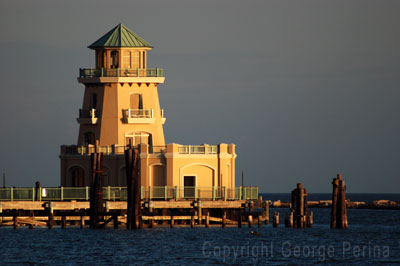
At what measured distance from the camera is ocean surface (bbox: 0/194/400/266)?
221 ft

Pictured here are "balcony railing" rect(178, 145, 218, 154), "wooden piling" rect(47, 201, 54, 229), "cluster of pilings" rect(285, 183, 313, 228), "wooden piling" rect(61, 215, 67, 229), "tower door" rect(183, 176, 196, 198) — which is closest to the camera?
"wooden piling" rect(47, 201, 54, 229)

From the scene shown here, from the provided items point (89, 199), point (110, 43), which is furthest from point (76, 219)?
point (110, 43)

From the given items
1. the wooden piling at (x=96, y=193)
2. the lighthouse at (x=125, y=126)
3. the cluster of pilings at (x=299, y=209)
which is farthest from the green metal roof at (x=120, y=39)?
the cluster of pilings at (x=299, y=209)

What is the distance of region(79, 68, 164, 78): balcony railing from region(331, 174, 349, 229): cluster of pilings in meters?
19.1

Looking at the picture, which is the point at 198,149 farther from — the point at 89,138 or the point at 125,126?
the point at 89,138

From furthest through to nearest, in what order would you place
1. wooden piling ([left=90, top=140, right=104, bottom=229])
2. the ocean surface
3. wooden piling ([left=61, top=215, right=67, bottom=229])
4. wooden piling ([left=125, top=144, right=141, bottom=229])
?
wooden piling ([left=61, top=215, right=67, bottom=229]), wooden piling ([left=90, top=140, right=104, bottom=229]), wooden piling ([left=125, top=144, right=141, bottom=229]), the ocean surface

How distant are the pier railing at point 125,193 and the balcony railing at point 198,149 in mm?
3438

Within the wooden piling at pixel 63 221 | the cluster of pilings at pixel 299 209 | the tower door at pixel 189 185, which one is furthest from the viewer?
the tower door at pixel 189 185

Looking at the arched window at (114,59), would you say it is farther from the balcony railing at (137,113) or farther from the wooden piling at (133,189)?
the wooden piling at (133,189)

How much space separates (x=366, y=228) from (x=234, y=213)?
14.3 meters

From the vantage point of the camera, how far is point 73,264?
65000 millimetres

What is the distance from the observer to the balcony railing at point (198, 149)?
91438 millimetres

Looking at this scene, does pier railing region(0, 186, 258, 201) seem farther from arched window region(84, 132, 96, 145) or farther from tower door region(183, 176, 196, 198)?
arched window region(84, 132, 96, 145)

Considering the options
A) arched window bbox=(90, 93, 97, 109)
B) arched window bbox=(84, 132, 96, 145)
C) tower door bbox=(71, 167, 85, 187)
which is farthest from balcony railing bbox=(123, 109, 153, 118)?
tower door bbox=(71, 167, 85, 187)
